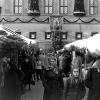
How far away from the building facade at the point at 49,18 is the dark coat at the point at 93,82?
27969 mm

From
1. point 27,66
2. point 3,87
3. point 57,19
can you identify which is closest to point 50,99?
point 3,87

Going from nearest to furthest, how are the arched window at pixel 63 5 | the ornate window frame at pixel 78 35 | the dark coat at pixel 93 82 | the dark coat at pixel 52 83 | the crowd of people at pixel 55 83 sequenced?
the crowd of people at pixel 55 83 < the dark coat at pixel 93 82 < the dark coat at pixel 52 83 < the ornate window frame at pixel 78 35 < the arched window at pixel 63 5

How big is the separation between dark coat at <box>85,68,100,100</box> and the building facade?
2797 centimetres

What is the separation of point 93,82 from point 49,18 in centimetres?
2880

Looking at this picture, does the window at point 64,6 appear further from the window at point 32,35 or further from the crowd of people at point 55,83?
the crowd of people at point 55,83

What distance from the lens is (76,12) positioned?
38.2 metres

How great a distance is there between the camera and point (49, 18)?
37.7 meters

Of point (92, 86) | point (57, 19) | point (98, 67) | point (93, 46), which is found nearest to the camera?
point (92, 86)

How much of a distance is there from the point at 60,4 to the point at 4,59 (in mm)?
29349

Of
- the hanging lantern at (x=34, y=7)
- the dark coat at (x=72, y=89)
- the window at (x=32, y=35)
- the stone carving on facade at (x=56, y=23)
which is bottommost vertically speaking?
the dark coat at (x=72, y=89)

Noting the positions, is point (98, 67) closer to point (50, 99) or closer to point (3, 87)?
point (50, 99)

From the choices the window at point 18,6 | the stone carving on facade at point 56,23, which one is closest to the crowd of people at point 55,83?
the stone carving on facade at point 56,23

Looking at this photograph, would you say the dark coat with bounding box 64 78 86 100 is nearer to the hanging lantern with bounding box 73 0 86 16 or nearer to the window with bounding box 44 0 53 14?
the hanging lantern with bounding box 73 0 86 16

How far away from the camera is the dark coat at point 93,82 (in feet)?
29.9
